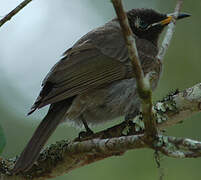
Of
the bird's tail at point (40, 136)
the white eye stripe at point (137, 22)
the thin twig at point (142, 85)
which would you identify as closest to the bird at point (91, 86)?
the bird's tail at point (40, 136)

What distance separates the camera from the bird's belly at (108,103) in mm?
5293

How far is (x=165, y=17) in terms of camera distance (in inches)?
252

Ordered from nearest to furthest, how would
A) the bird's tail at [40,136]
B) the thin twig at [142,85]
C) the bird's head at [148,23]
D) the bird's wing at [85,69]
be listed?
the thin twig at [142,85] < the bird's tail at [40,136] < the bird's wing at [85,69] < the bird's head at [148,23]

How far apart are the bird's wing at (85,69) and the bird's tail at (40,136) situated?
162mm

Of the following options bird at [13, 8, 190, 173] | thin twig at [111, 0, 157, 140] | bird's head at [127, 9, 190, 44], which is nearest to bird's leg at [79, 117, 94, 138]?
bird at [13, 8, 190, 173]

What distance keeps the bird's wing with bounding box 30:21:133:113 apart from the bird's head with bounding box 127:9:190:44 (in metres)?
0.42

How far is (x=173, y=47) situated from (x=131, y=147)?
4.68 metres

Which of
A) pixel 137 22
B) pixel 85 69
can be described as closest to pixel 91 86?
pixel 85 69

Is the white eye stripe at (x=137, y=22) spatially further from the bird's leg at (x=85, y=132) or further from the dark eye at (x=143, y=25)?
the bird's leg at (x=85, y=132)

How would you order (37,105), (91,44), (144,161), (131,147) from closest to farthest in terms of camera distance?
1. (131,147)
2. (37,105)
3. (91,44)
4. (144,161)

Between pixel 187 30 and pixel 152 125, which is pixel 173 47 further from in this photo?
pixel 152 125

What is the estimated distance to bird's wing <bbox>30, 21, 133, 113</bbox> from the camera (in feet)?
16.4

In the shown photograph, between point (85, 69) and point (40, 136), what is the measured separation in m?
1.07

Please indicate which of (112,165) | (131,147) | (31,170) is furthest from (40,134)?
(112,165)
